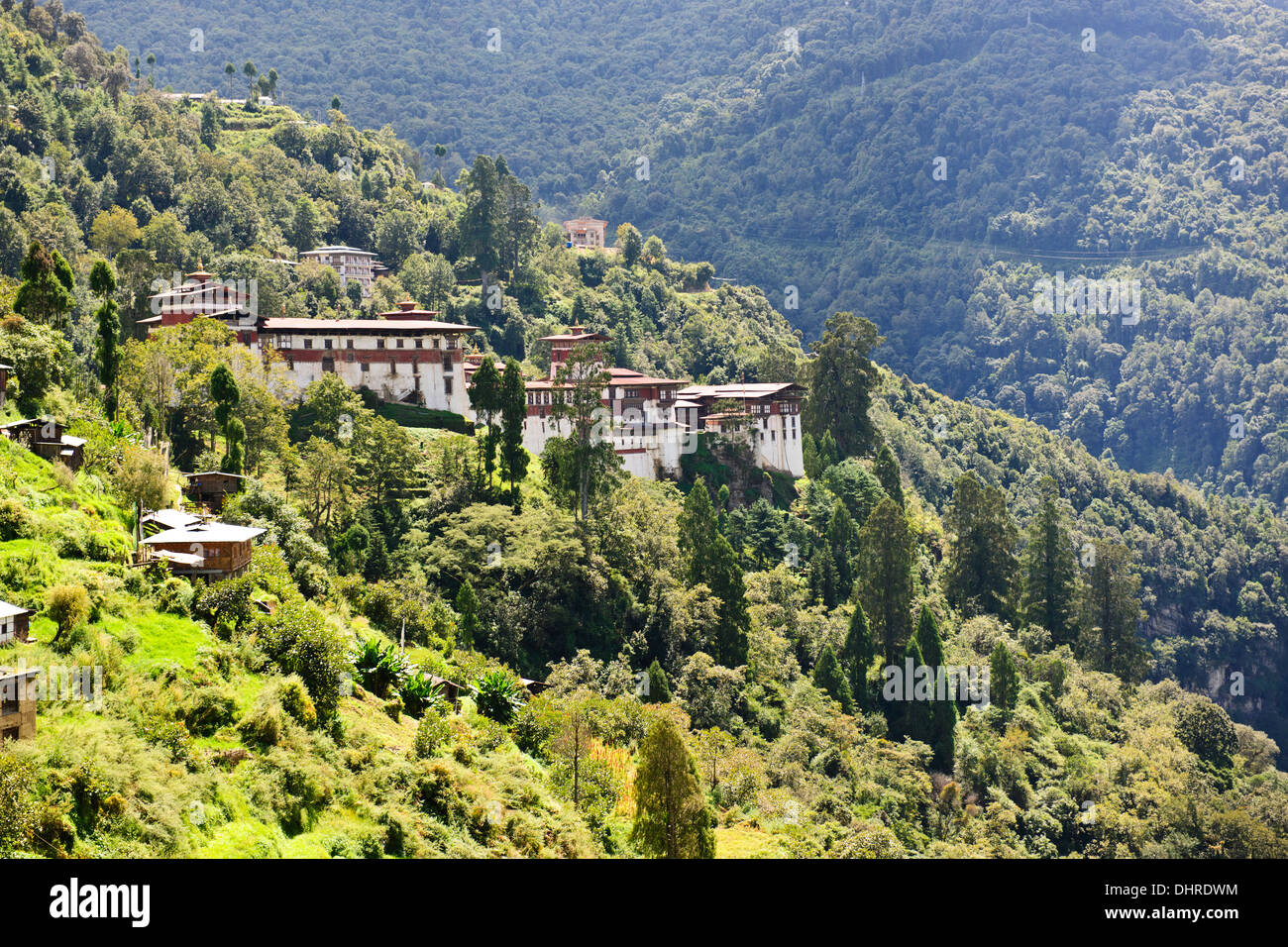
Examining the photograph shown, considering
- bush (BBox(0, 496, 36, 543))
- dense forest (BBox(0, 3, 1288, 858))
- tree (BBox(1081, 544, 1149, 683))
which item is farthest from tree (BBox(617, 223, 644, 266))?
bush (BBox(0, 496, 36, 543))

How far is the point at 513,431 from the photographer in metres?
63.5

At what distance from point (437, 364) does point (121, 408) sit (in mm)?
22458

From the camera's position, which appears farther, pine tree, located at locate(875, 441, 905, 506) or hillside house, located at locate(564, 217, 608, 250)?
hillside house, located at locate(564, 217, 608, 250)

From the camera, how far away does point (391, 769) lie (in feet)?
99.3

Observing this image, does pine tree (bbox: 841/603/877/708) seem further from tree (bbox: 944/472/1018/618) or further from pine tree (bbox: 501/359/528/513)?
pine tree (bbox: 501/359/528/513)

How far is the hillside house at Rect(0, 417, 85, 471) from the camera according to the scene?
42.0m

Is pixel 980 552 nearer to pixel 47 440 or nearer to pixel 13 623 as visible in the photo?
pixel 47 440

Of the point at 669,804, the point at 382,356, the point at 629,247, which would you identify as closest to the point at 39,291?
the point at 382,356

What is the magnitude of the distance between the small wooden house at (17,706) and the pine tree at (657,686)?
31.7 meters

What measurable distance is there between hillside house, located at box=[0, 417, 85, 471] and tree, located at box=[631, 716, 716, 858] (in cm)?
2259

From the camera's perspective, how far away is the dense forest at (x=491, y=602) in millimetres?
29797

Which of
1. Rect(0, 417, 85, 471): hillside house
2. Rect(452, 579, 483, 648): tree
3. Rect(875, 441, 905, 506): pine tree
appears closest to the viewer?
Rect(0, 417, 85, 471): hillside house
